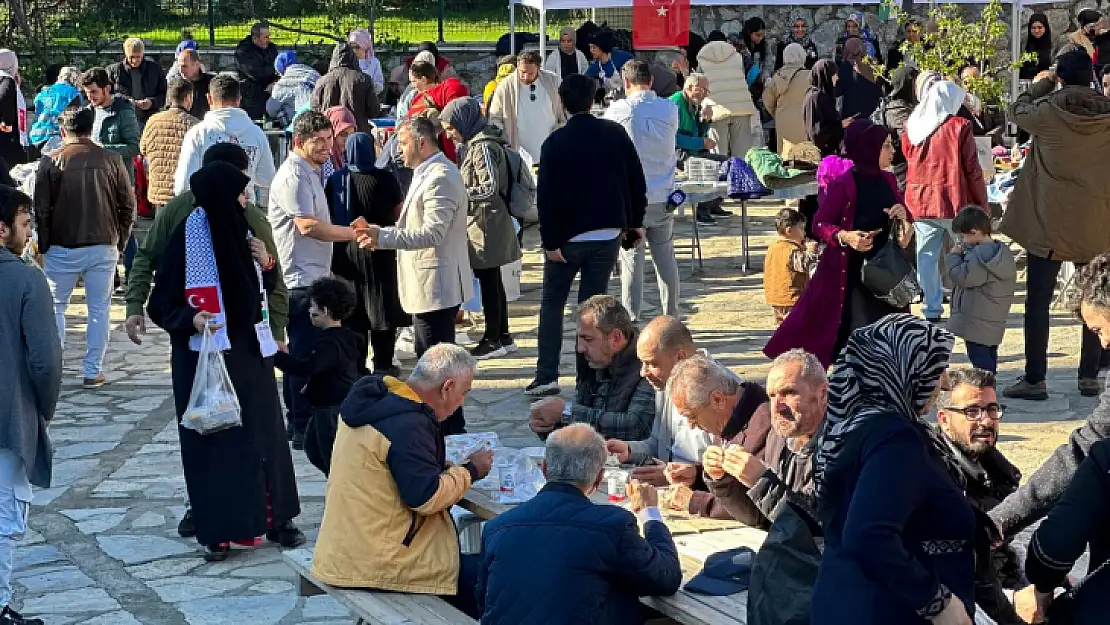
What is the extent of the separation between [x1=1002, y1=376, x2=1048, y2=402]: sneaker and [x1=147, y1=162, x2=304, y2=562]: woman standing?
446cm

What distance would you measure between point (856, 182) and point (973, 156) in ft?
7.28

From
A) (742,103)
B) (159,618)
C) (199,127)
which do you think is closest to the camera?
(159,618)

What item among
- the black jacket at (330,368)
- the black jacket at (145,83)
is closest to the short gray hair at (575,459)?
the black jacket at (330,368)

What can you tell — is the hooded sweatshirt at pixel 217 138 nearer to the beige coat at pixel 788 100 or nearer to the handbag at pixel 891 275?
the handbag at pixel 891 275

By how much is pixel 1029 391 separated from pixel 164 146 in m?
6.23

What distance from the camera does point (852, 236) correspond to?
8.75m

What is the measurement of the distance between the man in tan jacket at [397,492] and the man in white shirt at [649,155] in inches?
198

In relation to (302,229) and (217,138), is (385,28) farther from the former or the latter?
(302,229)

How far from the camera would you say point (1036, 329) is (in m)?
9.43

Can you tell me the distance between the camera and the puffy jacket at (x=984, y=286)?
9.05m

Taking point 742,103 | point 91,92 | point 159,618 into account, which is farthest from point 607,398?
point 742,103

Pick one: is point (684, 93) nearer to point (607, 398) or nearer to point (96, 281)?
point (96, 281)

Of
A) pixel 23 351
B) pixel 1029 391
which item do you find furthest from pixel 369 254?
pixel 1029 391

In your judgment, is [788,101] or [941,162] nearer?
[941,162]
